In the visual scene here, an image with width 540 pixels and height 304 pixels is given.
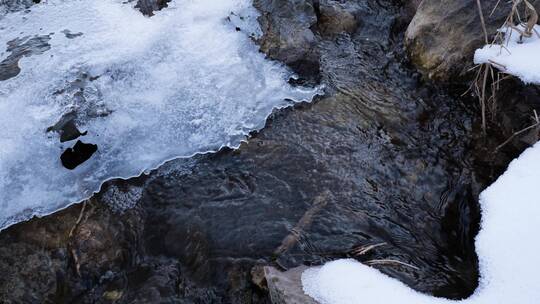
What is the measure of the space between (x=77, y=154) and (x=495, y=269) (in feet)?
9.11

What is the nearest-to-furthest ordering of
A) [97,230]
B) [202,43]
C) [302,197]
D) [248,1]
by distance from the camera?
[97,230], [302,197], [202,43], [248,1]

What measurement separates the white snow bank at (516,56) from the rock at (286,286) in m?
2.03

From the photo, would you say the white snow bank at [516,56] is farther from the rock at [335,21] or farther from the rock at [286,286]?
the rock at [286,286]

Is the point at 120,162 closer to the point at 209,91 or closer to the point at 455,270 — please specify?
the point at 209,91

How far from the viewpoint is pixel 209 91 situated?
355 centimetres


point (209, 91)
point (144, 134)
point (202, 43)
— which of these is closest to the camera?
point (144, 134)

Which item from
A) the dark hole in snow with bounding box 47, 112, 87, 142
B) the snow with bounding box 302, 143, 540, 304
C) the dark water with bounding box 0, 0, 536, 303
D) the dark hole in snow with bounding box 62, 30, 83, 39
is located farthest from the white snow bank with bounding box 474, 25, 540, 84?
the dark hole in snow with bounding box 62, 30, 83, 39

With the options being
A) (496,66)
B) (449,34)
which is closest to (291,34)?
(449,34)

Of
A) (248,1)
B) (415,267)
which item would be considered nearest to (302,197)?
(415,267)

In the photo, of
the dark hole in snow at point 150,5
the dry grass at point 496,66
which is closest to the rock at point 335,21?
the dry grass at point 496,66

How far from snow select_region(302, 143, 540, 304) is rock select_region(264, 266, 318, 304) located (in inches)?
1.6

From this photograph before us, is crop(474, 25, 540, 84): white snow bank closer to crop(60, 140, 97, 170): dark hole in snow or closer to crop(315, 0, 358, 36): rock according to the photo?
crop(315, 0, 358, 36): rock

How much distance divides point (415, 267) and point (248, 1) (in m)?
3.11

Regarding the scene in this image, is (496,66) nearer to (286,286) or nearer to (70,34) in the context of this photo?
(286,286)
